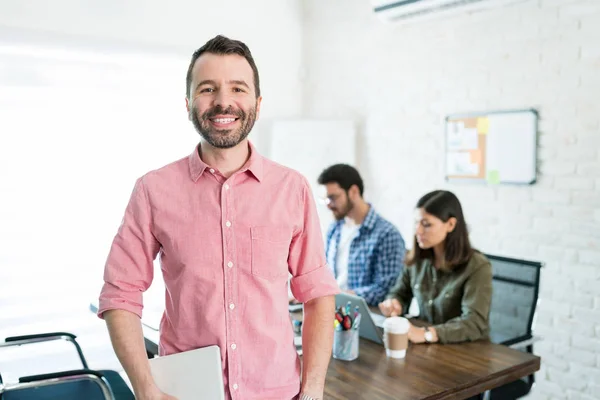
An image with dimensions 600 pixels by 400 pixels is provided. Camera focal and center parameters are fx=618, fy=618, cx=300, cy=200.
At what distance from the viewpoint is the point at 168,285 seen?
1.28m

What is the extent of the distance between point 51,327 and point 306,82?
2613 mm

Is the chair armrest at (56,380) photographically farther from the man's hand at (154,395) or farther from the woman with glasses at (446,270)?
the woman with glasses at (446,270)

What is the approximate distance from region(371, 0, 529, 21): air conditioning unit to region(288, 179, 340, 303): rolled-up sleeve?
260 cm

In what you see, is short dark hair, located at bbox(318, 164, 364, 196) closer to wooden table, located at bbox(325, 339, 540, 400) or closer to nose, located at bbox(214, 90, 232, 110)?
wooden table, located at bbox(325, 339, 540, 400)

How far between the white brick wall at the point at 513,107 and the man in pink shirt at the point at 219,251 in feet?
7.77

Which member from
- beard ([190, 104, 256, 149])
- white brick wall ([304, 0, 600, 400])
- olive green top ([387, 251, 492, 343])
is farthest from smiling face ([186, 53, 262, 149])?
white brick wall ([304, 0, 600, 400])

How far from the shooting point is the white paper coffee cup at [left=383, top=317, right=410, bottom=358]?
211 centimetres

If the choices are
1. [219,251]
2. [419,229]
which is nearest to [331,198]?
[419,229]

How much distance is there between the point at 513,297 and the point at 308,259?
1752 mm

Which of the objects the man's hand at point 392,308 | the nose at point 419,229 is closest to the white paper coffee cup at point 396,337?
the man's hand at point 392,308

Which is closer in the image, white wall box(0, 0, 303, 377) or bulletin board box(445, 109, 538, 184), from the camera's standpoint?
bulletin board box(445, 109, 538, 184)

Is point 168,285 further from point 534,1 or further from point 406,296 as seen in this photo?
point 534,1

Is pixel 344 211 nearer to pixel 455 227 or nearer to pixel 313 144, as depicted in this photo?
pixel 455 227

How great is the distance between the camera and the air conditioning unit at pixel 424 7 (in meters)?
3.52
